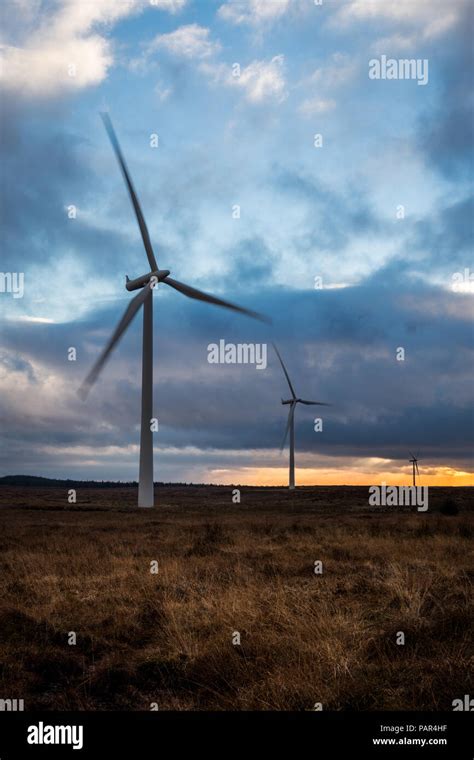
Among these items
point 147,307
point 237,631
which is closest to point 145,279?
point 147,307

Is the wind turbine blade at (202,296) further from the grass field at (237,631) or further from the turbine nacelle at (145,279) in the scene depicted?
the grass field at (237,631)

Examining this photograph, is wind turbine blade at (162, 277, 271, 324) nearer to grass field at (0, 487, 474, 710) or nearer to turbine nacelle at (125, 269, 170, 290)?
turbine nacelle at (125, 269, 170, 290)

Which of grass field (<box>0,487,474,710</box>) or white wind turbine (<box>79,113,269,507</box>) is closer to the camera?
grass field (<box>0,487,474,710</box>)

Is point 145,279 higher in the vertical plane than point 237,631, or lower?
higher

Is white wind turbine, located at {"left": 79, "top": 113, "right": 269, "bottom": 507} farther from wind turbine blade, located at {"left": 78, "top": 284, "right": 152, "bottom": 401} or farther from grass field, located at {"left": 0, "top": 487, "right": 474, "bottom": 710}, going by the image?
grass field, located at {"left": 0, "top": 487, "right": 474, "bottom": 710}

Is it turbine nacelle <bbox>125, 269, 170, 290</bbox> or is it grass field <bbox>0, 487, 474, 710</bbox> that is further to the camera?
turbine nacelle <bbox>125, 269, 170, 290</bbox>

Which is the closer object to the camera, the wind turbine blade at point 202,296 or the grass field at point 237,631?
the grass field at point 237,631

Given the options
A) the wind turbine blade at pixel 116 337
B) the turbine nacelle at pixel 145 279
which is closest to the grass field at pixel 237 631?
the wind turbine blade at pixel 116 337

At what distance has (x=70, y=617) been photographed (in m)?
11.6

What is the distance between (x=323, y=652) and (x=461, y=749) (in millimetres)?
2560

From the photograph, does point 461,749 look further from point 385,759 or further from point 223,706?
point 223,706

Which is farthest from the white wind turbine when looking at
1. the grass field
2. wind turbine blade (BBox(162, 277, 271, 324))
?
the grass field

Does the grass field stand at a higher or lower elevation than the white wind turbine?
lower

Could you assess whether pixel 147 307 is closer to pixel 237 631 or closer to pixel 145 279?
pixel 145 279
